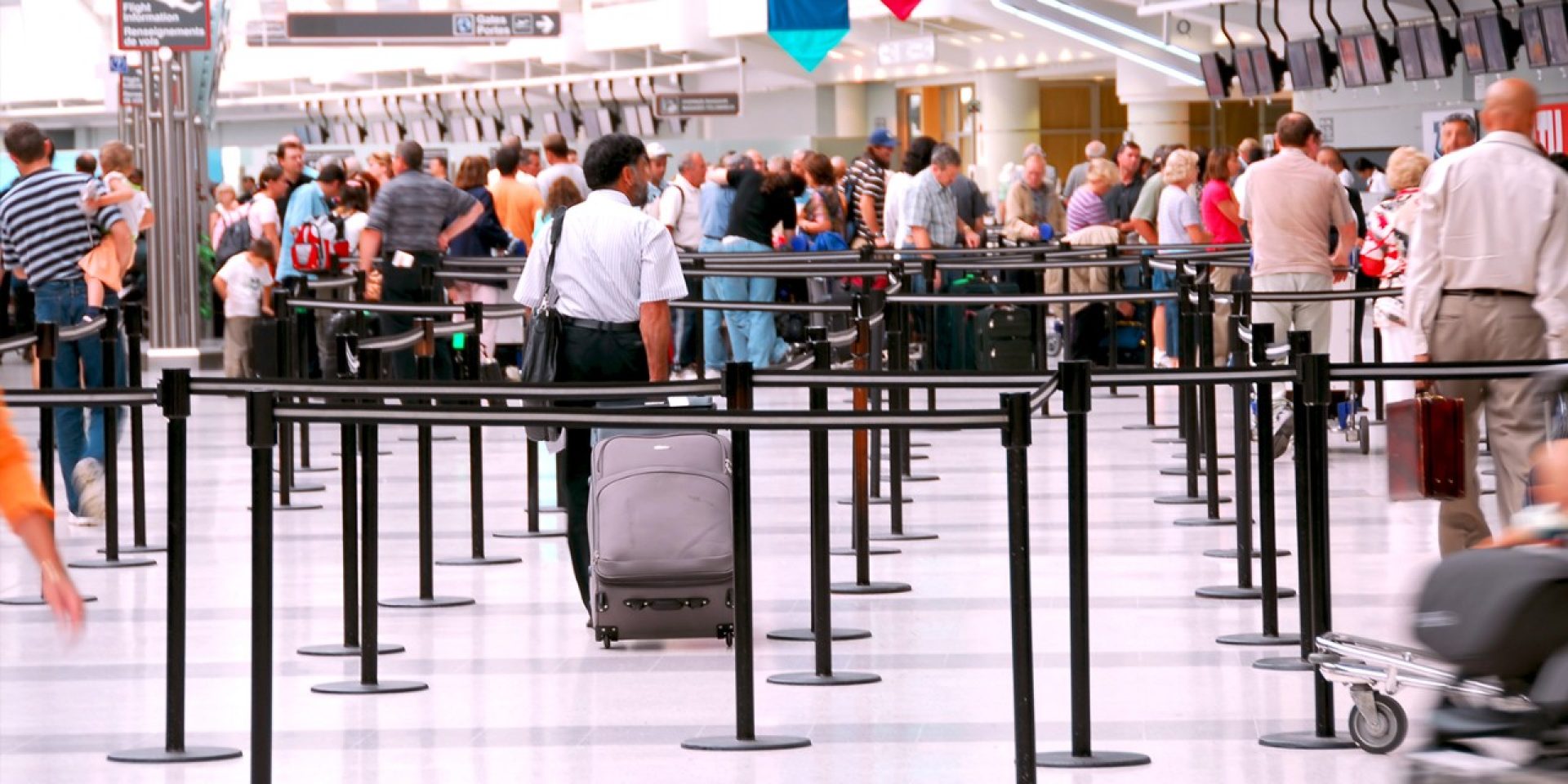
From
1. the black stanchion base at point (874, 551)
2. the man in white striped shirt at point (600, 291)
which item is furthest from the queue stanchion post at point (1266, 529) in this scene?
the black stanchion base at point (874, 551)

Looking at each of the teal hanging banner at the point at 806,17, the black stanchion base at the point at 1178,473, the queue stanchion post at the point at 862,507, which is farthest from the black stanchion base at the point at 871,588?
the teal hanging banner at the point at 806,17

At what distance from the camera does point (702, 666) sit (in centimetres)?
756

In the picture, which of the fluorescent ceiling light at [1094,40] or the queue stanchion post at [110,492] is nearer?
the queue stanchion post at [110,492]

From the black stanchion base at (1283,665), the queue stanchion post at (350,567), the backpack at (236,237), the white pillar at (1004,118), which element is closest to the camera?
the black stanchion base at (1283,665)

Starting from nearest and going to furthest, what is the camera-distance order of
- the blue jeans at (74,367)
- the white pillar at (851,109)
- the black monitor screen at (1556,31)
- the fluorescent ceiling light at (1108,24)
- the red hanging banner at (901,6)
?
the blue jeans at (74,367) → the red hanging banner at (901,6) → the black monitor screen at (1556,31) → the fluorescent ceiling light at (1108,24) → the white pillar at (851,109)

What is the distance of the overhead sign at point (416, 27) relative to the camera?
34.9 metres

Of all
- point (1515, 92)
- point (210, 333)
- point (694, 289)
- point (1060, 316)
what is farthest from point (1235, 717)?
point (210, 333)

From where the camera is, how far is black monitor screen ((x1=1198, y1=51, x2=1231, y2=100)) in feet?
89.8

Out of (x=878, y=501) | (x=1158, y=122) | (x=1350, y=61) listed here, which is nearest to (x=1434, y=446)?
(x=878, y=501)

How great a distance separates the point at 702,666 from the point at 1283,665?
1.82 meters

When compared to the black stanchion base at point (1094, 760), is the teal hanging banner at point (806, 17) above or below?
above

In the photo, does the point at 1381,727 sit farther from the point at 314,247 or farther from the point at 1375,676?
the point at 314,247

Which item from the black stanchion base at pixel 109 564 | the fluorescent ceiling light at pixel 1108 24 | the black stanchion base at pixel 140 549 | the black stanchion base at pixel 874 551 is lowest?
the black stanchion base at pixel 874 551

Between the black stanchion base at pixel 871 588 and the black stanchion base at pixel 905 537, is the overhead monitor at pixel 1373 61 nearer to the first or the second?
the black stanchion base at pixel 905 537
